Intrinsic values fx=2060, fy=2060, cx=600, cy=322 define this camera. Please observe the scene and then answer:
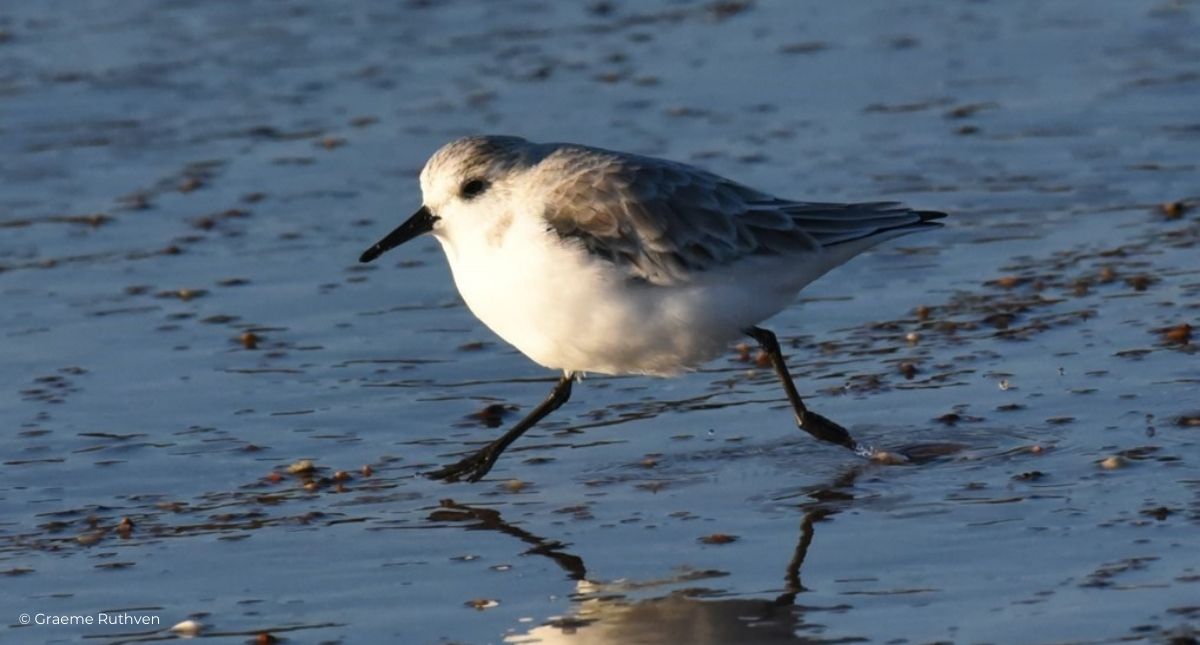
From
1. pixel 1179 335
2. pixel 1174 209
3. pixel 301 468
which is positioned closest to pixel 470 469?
pixel 301 468

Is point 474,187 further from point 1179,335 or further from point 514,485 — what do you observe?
point 1179,335

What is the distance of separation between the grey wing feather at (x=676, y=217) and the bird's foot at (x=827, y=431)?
527 mm

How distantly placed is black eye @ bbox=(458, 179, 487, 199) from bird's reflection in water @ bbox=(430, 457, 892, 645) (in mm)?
1329

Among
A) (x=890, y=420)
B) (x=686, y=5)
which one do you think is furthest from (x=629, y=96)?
(x=890, y=420)

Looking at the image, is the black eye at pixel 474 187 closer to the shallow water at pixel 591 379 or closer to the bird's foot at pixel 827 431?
the shallow water at pixel 591 379

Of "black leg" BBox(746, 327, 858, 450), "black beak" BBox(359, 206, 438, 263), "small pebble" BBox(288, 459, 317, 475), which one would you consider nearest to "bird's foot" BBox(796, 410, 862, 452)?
"black leg" BBox(746, 327, 858, 450)

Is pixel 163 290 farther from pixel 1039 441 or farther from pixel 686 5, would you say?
pixel 686 5

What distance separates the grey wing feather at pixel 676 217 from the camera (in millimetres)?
6207

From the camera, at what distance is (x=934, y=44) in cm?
1203

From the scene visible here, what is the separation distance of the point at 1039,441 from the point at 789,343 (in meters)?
1.61

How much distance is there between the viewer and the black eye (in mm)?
6391

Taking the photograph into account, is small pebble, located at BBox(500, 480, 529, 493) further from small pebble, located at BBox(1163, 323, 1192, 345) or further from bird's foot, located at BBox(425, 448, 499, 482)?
small pebble, located at BBox(1163, 323, 1192, 345)

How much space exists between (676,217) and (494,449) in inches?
36.9

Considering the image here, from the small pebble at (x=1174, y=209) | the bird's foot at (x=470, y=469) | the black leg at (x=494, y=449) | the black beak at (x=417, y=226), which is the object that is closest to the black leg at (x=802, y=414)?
the black leg at (x=494, y=449)
